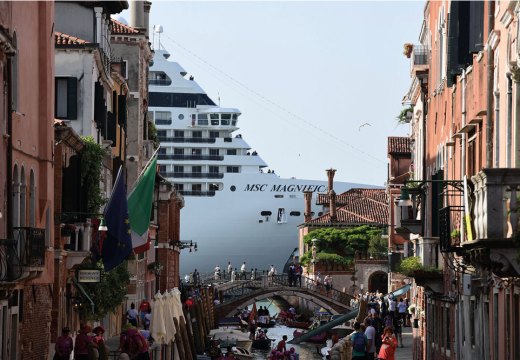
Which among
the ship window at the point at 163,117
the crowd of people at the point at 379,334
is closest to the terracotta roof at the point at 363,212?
the ship window at the point at 163,117

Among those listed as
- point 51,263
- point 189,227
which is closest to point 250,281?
point 189,227

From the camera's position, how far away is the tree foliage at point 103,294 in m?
38.1

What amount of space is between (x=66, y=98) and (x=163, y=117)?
4211 inches

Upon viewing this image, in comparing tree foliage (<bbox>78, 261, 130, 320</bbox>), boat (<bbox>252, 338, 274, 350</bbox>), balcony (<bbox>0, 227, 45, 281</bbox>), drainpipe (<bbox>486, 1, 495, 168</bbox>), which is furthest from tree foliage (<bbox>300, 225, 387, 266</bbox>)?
drainpipe (<bbox>486, 1, 495, 168</bbox>)

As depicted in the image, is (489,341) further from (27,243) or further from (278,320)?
(278,320)

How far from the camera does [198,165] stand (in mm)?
143625


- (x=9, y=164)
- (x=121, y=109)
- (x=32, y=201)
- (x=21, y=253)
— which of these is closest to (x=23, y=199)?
(x=32, y=201)

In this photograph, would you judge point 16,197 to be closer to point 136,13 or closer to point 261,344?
point 136,13

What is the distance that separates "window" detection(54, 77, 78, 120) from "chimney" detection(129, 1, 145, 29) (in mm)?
21044

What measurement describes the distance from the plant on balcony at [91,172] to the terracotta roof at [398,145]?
31.2 meters

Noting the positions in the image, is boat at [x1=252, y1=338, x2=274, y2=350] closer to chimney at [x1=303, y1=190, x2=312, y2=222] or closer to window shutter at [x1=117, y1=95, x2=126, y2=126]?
window shutter at [x1=117, y1=95, x2=126, y2=126]

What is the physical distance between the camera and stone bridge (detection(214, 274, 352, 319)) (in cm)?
8438

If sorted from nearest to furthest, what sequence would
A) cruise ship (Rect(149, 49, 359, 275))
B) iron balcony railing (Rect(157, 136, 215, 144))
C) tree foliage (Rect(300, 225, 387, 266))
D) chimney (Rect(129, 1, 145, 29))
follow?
chimney (Rect(129, 1, 145, 29)) → tree foliage (Rect(300, 225, 387, 266)) → cruise ship (Rect(149, 49, 359, 275)) → iron balcony railing (Rect(157, 136, 215, 144))

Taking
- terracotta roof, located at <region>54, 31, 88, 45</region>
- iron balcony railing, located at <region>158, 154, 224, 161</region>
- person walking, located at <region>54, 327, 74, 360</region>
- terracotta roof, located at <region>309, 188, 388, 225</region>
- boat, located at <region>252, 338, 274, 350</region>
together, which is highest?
terracotta roof, located at <region>54, 31, 88, 45</region>
